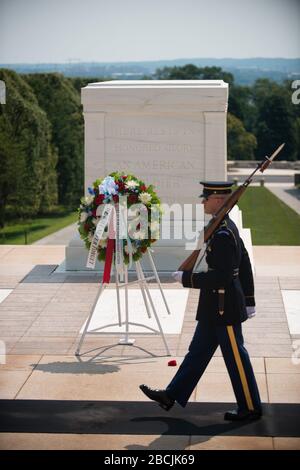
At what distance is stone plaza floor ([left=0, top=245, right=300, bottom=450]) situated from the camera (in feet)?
20.5

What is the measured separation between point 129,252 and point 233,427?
253 cm

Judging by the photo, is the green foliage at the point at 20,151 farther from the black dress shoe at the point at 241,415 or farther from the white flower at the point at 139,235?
the black dress shoe at the point at 241,415

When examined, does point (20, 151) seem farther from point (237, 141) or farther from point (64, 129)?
point (237, 141)

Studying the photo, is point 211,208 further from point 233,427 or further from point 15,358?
point 15,358

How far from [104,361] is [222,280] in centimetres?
208

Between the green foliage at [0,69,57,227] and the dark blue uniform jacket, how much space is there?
24.1m

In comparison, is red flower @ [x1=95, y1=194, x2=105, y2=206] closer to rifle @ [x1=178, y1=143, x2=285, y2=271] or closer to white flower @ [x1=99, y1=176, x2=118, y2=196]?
white flower @ [x1=99, y1=176, x2=118, y2=196]

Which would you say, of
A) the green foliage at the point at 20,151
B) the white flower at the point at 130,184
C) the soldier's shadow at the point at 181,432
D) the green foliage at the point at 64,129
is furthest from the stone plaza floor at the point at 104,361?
the green foliage at the point at 64,129

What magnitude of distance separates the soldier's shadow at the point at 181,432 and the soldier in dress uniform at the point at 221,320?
0.12 metres

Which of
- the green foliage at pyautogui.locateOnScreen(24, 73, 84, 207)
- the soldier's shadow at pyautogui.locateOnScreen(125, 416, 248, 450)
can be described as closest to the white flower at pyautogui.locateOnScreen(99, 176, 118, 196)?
the soldier's shadow at pyautogui.locateOnScreen(125, 416, 248, 450)

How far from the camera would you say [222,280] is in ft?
21.6

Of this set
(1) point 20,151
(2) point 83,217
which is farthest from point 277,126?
(2) point 83,217

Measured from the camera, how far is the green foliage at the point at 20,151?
30.6 metres
